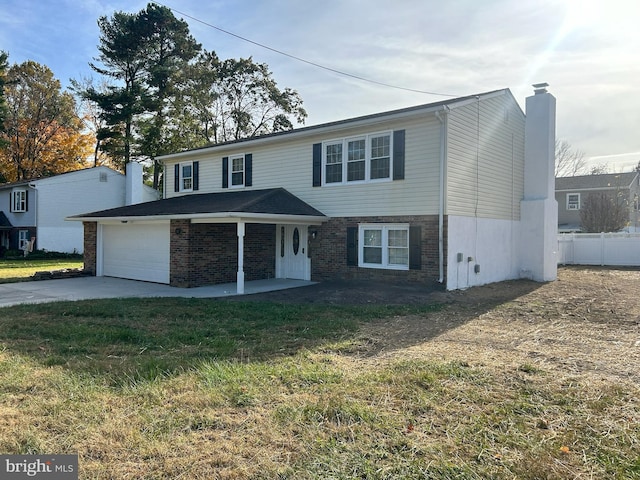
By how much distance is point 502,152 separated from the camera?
15180 mm

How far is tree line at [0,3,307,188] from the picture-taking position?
33.2 meters

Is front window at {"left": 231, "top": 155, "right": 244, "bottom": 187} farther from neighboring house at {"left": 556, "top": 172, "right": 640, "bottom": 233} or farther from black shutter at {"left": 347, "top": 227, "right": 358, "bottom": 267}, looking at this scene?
neighboring house at {"left": 556, "top": 172, "right": 640, "bottom": 233}

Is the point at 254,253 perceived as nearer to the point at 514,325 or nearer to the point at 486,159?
the point at 486,159

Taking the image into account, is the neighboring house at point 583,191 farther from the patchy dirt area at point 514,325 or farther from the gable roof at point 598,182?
the patchy dirt area at point 514,325

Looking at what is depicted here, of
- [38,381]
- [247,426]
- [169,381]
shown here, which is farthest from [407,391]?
[38,381]

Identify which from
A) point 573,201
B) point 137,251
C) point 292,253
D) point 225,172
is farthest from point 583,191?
point 137,251

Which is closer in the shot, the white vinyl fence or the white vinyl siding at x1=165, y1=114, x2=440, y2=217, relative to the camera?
the white vinyl siding at x1=165, y1=114, x2=440, y2=217

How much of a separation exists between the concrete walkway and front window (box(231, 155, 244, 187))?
4.24 meters

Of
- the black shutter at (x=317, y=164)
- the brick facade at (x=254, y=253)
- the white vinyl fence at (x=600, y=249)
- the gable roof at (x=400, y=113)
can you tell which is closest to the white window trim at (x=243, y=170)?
the gable roof at (x=400, y=113)

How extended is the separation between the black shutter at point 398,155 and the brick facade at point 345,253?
1.26 m

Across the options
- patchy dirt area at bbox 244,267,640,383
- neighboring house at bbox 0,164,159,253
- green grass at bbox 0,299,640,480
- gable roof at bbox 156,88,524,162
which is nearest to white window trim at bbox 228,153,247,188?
gable roof at bbox 156,88,524,162

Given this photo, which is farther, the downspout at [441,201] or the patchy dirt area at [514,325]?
the downspout at [441,201]

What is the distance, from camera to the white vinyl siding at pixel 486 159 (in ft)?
41.3

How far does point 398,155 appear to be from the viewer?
42.1 ft
